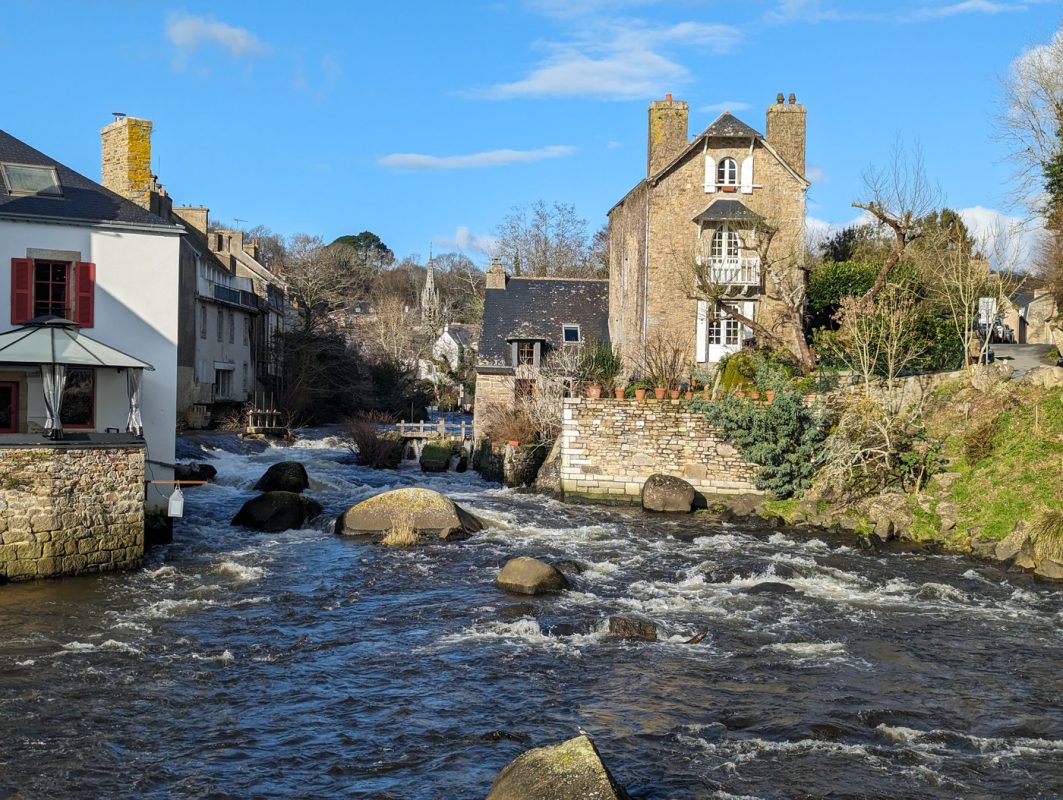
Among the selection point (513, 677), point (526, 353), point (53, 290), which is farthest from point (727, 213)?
point (513, 677)

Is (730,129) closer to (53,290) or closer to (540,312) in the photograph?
(540,312)

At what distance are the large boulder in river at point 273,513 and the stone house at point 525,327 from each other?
497 inches

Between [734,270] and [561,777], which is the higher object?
[734,270]

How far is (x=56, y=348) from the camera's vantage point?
638 inches

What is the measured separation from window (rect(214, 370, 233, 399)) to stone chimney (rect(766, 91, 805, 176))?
76.5 ft

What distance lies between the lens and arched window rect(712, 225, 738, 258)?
3078 cm

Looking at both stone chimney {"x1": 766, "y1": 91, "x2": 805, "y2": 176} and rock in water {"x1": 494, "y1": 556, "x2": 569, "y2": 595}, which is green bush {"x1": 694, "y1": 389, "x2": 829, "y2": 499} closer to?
rock in water {"x1": 494, "y1": 556, "x2": 569, "y2": 595}

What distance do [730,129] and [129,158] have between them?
58.3 feet

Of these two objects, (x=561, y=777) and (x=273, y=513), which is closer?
(x=561, y=777)

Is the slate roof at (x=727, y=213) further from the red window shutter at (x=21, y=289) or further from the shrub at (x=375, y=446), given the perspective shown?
the red window shutter at (x=21, y=289)

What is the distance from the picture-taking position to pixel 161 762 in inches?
343

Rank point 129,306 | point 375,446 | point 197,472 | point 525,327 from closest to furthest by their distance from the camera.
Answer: point 129,306
point 197,472
point 375,446
point 525,327

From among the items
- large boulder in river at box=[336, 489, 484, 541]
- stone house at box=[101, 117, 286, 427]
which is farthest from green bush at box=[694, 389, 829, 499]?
stone house at box=[101, 117, 286, 427]

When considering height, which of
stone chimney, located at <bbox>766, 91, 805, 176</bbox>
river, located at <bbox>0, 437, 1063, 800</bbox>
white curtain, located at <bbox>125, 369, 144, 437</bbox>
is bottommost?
river, located at <bbox>0, 437, 1063, 800</bbox>
